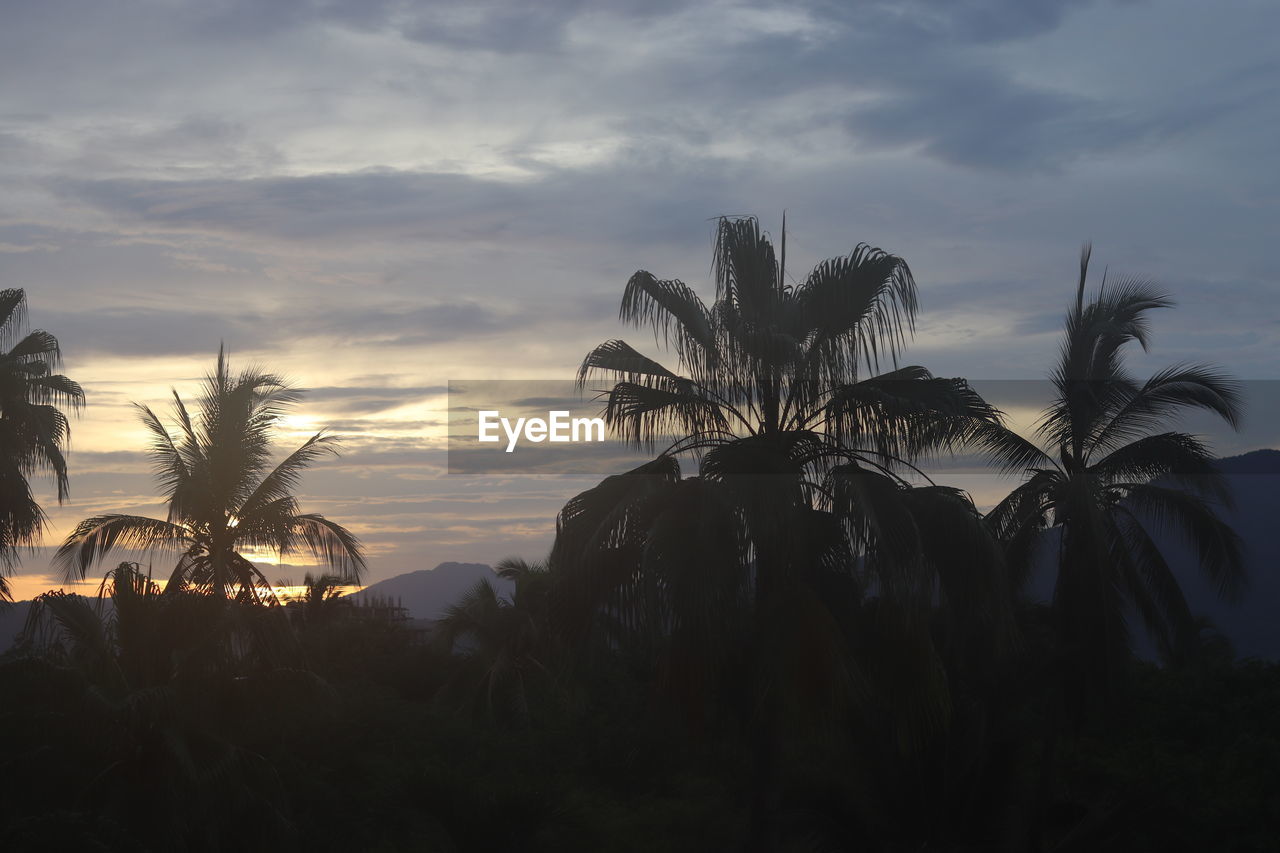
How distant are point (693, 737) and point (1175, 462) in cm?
1156

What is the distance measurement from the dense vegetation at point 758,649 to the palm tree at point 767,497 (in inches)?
1.5

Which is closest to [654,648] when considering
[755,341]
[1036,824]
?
[755,341]

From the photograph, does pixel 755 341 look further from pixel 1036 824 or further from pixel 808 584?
pixel 1036 824

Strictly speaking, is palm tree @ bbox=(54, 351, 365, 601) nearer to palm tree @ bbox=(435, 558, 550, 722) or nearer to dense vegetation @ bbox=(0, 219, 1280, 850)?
dense vegetation @ bbox=(0, 219, 1280, 850)

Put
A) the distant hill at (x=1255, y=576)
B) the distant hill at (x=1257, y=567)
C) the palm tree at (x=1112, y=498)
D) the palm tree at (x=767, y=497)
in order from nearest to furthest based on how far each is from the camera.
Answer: the palm tree at (x=767, y=497), the palm tree at (x=1112, y=498), the distant hill at (x=1255, y=576), the distant hill at (x=1257, y=567)

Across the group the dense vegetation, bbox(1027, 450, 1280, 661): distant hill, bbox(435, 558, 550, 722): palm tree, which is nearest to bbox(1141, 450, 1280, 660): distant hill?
bbox(1027, 450, 1280, 661): distant hill

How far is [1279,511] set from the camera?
9606cm

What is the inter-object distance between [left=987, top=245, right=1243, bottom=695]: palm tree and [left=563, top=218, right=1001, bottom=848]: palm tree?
743 cm

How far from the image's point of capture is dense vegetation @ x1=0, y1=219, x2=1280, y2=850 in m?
13.1

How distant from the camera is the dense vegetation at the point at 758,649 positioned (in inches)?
517

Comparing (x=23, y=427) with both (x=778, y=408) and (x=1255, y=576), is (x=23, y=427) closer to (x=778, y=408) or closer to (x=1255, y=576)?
(x=778, y=408)

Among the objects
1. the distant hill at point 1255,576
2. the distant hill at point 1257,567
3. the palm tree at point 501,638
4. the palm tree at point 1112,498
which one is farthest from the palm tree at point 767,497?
the distant hill at point 1257,567

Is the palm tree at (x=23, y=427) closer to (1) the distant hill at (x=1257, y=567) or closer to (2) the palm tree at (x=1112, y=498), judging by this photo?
(2) the palm tree at (x=1112, y=498)

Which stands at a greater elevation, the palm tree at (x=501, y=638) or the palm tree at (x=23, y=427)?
the palm tree at (x=23, y=427)
